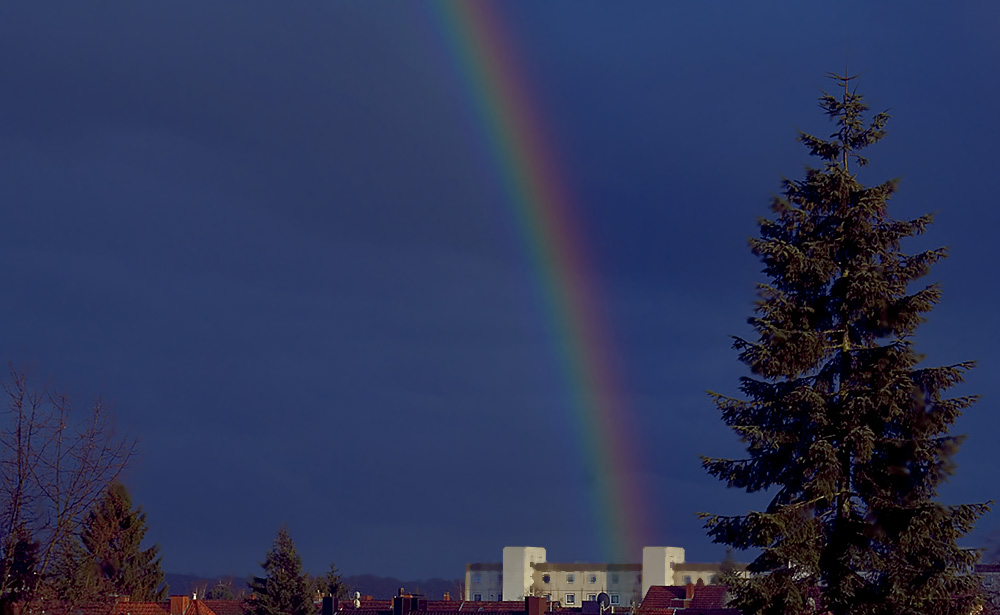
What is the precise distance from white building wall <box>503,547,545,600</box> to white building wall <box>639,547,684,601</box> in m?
17.9

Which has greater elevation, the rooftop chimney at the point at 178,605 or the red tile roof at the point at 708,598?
the red tile roof at the point at 708,598

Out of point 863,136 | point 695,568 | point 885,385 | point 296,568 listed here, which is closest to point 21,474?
point 885,385

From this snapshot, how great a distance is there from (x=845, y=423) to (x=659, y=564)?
165 metres

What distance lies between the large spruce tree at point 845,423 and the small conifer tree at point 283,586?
6309 centimetres

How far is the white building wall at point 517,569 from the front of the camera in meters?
193

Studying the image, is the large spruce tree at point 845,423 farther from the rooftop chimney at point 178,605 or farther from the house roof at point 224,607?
the house roof at point 224,607

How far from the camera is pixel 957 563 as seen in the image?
24391mm

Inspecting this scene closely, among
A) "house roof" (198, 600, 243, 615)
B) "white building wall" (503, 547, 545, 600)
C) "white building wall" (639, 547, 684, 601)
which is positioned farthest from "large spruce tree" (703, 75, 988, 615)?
"white building wall" (503, 547, 545, 600)

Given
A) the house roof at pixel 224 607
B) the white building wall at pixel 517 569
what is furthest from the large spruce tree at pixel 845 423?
the white building wall at pixel 517 569

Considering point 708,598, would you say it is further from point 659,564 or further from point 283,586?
point 659,564

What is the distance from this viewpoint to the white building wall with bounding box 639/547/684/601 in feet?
604

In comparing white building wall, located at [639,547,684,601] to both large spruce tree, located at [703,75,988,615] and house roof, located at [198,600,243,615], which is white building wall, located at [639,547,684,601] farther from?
large spruce tree, located at [703,75,988,615]

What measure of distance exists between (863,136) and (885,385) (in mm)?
5196

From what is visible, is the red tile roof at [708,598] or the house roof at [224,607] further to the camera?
the house roof at [224,607]
